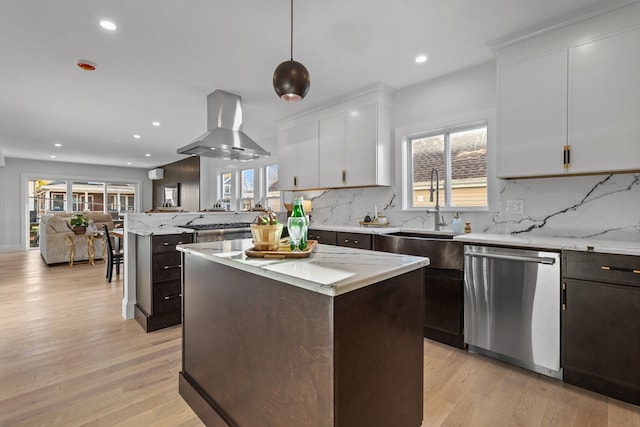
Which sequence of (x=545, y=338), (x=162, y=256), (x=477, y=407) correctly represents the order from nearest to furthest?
(x=477, y=407) < (x=545, y=338) < (x=162, y=256)

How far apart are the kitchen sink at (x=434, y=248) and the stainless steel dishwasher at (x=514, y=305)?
77 millimetres

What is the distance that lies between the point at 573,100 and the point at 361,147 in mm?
1917

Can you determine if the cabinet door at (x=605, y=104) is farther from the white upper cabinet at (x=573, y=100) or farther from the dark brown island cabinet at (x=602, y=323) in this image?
the dark brown island cabinet at (x=602, y=323)

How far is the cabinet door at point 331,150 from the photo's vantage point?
3.81 meters

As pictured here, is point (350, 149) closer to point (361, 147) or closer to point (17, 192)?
point (361, 147)

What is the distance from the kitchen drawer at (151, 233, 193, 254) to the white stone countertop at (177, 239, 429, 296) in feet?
5.01

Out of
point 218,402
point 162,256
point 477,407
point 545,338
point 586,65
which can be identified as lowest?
point 477,407

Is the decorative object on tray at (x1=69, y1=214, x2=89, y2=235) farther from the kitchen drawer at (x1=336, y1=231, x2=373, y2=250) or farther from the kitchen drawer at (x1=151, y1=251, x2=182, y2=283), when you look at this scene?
the kitchen drawer at (x1=336, y1=231, x2=373, y2=250)

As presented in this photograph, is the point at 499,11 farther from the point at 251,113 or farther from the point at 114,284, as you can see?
the point at 114,284

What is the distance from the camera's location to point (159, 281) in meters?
2.95

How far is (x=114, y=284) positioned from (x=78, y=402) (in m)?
3.18

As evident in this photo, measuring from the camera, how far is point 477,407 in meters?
1.81

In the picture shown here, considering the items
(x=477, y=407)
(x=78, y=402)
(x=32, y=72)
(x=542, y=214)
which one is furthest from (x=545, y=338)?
(x=32, y=72)

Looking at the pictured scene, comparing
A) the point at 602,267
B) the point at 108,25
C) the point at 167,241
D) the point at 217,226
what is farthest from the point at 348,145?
the point at 602,267
